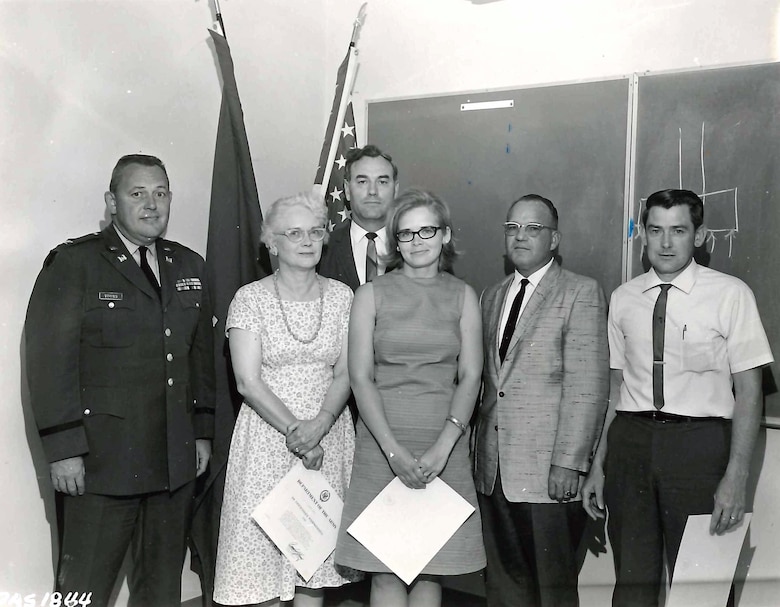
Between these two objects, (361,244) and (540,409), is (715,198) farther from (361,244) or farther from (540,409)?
(361,244)

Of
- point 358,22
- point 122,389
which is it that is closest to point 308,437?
point 122,389

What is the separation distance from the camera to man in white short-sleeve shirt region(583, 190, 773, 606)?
2146mm

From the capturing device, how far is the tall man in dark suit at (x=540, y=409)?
7.34ft

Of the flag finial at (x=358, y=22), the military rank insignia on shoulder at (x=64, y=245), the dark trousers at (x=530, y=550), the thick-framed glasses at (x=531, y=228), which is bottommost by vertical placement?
the dark trousers at (x=530, y=550)

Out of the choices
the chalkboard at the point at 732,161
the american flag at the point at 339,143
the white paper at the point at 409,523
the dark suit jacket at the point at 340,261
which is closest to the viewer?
the white paper at the point at 409,523

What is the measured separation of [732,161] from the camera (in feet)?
8.61

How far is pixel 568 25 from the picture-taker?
9.91ft

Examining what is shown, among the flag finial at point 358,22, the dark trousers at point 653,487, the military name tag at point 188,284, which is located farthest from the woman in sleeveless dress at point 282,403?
the flag finial at point 358,22

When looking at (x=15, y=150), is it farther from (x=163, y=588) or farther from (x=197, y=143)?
(x=163, y=588)

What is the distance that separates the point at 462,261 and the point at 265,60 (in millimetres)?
1308

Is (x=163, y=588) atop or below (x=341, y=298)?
below

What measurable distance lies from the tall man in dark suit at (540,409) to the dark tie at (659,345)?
151mm

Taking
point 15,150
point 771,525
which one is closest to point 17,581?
point 15,150

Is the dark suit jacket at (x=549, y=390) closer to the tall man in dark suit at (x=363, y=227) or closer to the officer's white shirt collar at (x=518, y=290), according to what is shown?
the officer's white shirt collar at (x=518, y=290)
